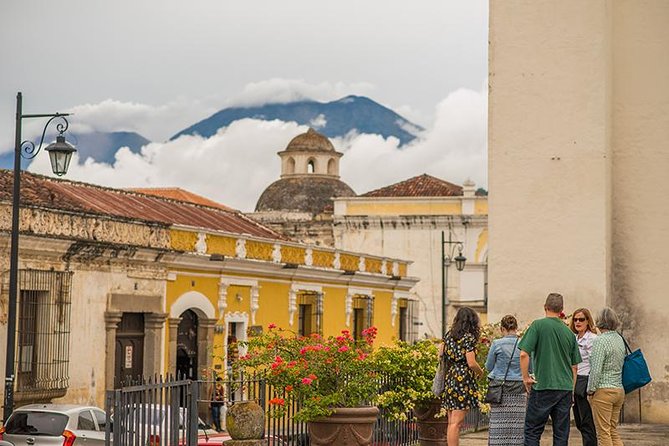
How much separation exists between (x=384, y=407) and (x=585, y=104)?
Answer: 3687 mm

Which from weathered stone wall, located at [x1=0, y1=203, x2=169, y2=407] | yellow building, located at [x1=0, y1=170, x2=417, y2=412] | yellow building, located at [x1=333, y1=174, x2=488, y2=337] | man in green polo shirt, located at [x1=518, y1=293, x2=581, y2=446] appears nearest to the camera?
man in green polo shirt, located at [x1=518, y1=293, x2=581, y2=446]

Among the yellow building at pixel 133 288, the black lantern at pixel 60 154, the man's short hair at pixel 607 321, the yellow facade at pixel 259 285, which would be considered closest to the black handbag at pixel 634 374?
the man's short hair at pixel 607 321

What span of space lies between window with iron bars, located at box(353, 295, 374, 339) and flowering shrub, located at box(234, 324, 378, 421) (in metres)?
26.4

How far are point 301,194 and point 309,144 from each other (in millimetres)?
3467

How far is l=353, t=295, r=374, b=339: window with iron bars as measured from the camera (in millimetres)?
39375

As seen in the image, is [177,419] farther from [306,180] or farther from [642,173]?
[306,180]

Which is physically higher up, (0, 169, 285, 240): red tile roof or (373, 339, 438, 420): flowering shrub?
(0, 169, 285, 240): red tile roof

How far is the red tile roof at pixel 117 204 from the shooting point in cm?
2544

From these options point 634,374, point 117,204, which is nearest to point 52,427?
point 634,374

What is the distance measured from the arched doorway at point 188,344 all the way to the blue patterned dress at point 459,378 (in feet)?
57.9

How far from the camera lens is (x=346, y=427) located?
1233 centimetres

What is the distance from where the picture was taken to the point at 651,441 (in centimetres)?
1259

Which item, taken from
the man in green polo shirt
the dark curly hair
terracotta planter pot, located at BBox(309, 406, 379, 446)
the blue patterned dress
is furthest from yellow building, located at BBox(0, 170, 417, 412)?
the man in green polo shirt

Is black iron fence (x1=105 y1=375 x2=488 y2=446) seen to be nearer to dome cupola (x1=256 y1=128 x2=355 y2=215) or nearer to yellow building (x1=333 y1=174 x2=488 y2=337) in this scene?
yellow building (x1=333 y1=174 x2=488 y2=337)
